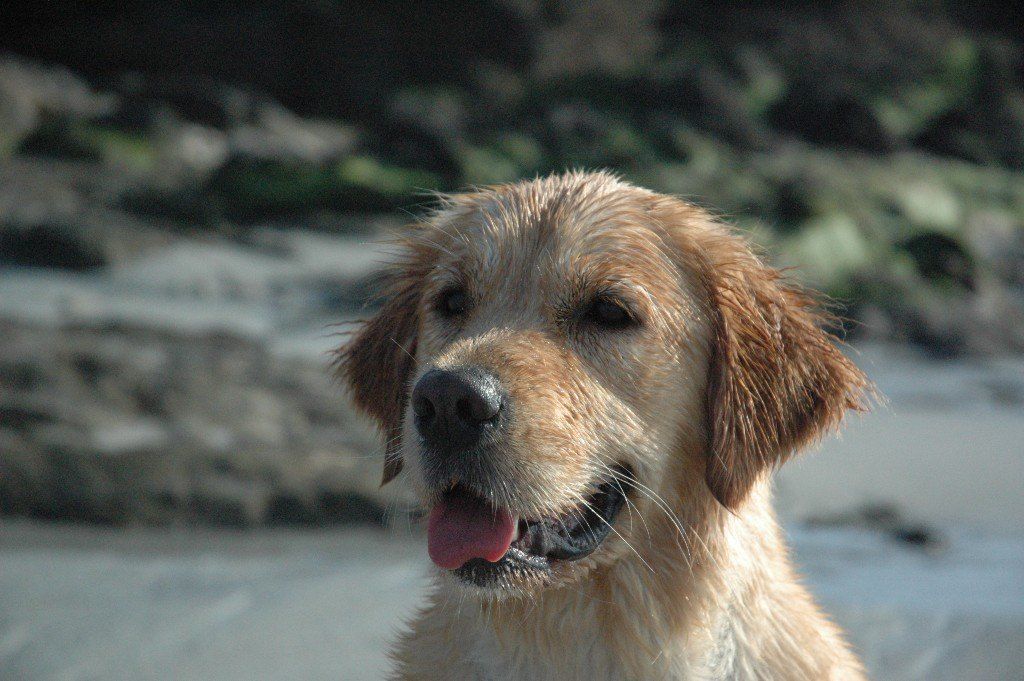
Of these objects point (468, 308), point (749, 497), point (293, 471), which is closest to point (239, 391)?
point (293, 471)

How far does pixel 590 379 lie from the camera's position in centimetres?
294

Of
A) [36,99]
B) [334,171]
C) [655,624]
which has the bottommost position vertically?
[36,99]

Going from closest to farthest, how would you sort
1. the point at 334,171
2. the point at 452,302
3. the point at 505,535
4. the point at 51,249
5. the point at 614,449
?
the point at 505,535, the point at 614,449, the point at 452,302, the point at 51,249, the point at 334,171

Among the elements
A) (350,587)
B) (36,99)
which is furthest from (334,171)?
(350,587)

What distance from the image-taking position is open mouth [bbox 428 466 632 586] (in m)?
2.76

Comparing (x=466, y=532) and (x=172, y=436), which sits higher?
(x=466, y=532)

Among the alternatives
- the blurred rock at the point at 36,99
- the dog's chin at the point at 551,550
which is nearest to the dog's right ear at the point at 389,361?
the dog's chin at the point at 551,550

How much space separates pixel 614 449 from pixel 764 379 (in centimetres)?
53

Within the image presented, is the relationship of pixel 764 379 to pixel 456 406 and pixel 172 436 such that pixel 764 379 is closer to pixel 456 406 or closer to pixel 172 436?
pixel 456 406

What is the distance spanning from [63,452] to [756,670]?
5119mm

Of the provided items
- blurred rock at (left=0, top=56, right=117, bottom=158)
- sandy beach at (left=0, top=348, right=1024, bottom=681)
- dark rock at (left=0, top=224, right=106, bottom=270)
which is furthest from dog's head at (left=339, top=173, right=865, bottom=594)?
blurred rock at (left=0, top=56, right=117, bottom=158)

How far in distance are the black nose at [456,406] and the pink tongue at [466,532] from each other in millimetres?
214

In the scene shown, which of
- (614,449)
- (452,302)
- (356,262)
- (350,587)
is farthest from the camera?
(356,262)

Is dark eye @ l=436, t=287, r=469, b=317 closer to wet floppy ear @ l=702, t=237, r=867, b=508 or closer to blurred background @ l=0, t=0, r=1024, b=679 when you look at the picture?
blurred background @ l=0, t=0, r=1024, b=679
